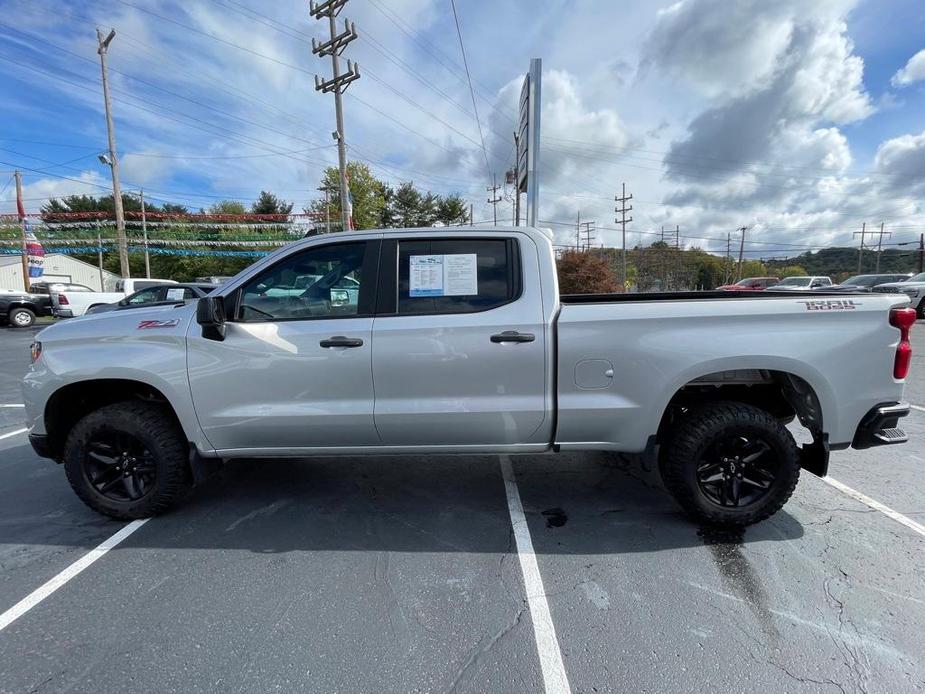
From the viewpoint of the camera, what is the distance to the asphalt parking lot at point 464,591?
2.02 m

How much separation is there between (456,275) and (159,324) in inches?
76.5

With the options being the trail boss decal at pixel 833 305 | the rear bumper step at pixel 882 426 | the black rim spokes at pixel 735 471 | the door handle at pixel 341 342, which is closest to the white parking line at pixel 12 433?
the door handle at pixel 341 342

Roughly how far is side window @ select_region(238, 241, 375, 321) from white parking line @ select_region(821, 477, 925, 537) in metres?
3.80

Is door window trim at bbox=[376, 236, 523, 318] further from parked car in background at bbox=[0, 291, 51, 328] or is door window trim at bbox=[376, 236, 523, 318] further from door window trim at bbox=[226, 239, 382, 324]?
parked car in background at bbox=[0, 291, 51, 328]

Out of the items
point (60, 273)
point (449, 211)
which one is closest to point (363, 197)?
point (449, 211)

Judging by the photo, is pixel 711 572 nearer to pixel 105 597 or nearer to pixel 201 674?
pixel 201 674

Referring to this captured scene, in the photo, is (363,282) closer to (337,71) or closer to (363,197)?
(337,71)

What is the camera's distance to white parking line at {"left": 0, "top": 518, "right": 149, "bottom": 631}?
2396 mm

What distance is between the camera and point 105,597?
2.52 meters

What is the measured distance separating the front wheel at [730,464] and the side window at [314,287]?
218cm

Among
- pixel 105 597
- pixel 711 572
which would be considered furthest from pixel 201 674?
pixel 711 572

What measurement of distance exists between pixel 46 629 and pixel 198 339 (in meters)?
1.61

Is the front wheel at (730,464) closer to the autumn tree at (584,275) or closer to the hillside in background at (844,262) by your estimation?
the autumn tree at (584,275)

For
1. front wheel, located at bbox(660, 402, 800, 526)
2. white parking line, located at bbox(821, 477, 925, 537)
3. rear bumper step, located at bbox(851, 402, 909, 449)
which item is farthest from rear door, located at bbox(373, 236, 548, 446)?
white parking line, located at bbox(821, 477, 925, 537)
